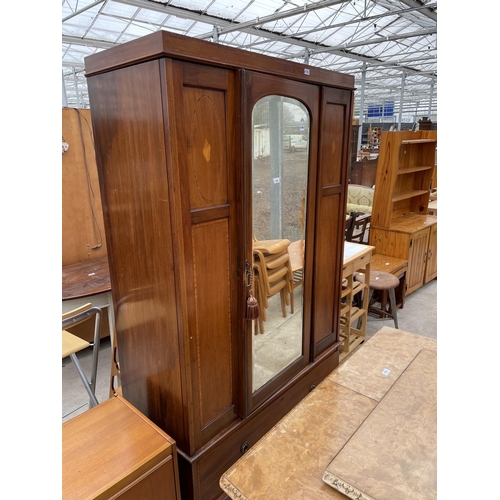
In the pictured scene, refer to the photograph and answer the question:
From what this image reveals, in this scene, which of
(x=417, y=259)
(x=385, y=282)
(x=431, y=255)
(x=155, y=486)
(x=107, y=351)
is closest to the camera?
(x=155, y=486)

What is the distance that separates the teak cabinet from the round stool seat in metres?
1.72

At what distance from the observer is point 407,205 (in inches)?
195

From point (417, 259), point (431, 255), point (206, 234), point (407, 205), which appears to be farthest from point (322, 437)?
point (407, 205)

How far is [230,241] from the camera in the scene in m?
1.54

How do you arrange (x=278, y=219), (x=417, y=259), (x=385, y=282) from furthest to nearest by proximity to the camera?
(x=417, y=259) < (x=385, y=282) < (x=278, y=219)

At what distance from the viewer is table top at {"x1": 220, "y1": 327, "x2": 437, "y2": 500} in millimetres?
Answer: 1277

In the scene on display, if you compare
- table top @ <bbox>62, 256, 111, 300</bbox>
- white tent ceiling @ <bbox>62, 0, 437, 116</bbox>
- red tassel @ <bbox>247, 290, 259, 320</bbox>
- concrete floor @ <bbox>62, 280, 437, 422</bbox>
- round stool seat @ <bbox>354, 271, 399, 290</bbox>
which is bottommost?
concrete floor @ <bbox>62, 280, 437, 422</bbox>

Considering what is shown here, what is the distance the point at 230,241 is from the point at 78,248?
2203 millimetres

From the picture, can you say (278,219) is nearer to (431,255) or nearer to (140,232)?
(140,232)

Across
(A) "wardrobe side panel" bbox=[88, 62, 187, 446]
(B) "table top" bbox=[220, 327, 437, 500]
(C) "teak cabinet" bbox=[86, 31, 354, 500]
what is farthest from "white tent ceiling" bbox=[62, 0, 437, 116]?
(B) "table top" bbox=[220, 327, 437, 500]

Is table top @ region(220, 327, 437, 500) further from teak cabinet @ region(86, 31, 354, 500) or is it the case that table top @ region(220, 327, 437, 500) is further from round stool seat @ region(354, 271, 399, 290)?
round stool seat @ region(354, 271, 399, 290)

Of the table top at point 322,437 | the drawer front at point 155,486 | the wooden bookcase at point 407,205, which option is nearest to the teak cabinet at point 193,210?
the drawer front at point 155,486

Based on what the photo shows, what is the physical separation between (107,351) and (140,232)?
222 centimetres

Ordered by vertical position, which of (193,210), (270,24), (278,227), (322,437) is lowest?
(322,437)
